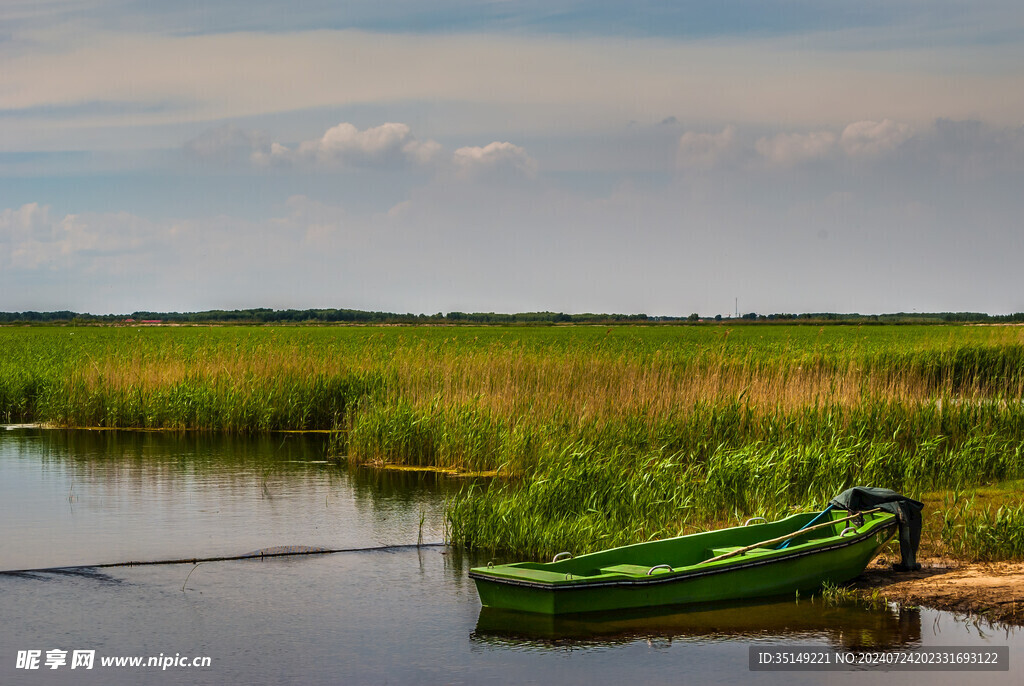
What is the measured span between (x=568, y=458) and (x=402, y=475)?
132 inches

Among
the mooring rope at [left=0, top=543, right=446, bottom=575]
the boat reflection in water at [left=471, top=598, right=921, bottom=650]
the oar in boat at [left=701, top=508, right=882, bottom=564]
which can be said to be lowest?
the boat reflection in water at [left=471, top=598, right=921, bottom=650]

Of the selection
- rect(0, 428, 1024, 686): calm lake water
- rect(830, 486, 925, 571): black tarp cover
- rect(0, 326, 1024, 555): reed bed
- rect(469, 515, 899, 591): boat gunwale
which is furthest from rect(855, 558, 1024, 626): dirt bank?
rect(0, 326, 1024, 555): reed bed

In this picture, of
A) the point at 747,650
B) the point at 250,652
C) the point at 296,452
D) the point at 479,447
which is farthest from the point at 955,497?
the point at 296,452

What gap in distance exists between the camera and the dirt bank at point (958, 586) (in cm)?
796

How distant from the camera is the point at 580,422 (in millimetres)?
14602

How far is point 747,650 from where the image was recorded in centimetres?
722

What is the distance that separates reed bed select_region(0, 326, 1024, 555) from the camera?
1110cm

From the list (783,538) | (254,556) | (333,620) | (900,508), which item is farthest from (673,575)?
(254,556)

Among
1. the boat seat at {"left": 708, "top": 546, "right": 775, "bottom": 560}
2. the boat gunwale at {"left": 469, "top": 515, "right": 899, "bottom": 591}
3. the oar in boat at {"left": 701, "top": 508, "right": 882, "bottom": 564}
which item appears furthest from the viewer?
the boat seat at {"left": 708, "top": 546, "right": 775, "bottom": 560}

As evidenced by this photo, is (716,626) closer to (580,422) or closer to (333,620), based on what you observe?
(333,620)

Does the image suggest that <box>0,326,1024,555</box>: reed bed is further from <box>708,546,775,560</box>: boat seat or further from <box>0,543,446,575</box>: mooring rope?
<box>708,546,775,560</box>: boat seat

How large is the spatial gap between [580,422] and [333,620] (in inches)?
283

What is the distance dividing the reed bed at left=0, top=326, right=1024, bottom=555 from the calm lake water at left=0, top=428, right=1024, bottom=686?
1.67m

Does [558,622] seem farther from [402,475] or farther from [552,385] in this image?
[552,385]
